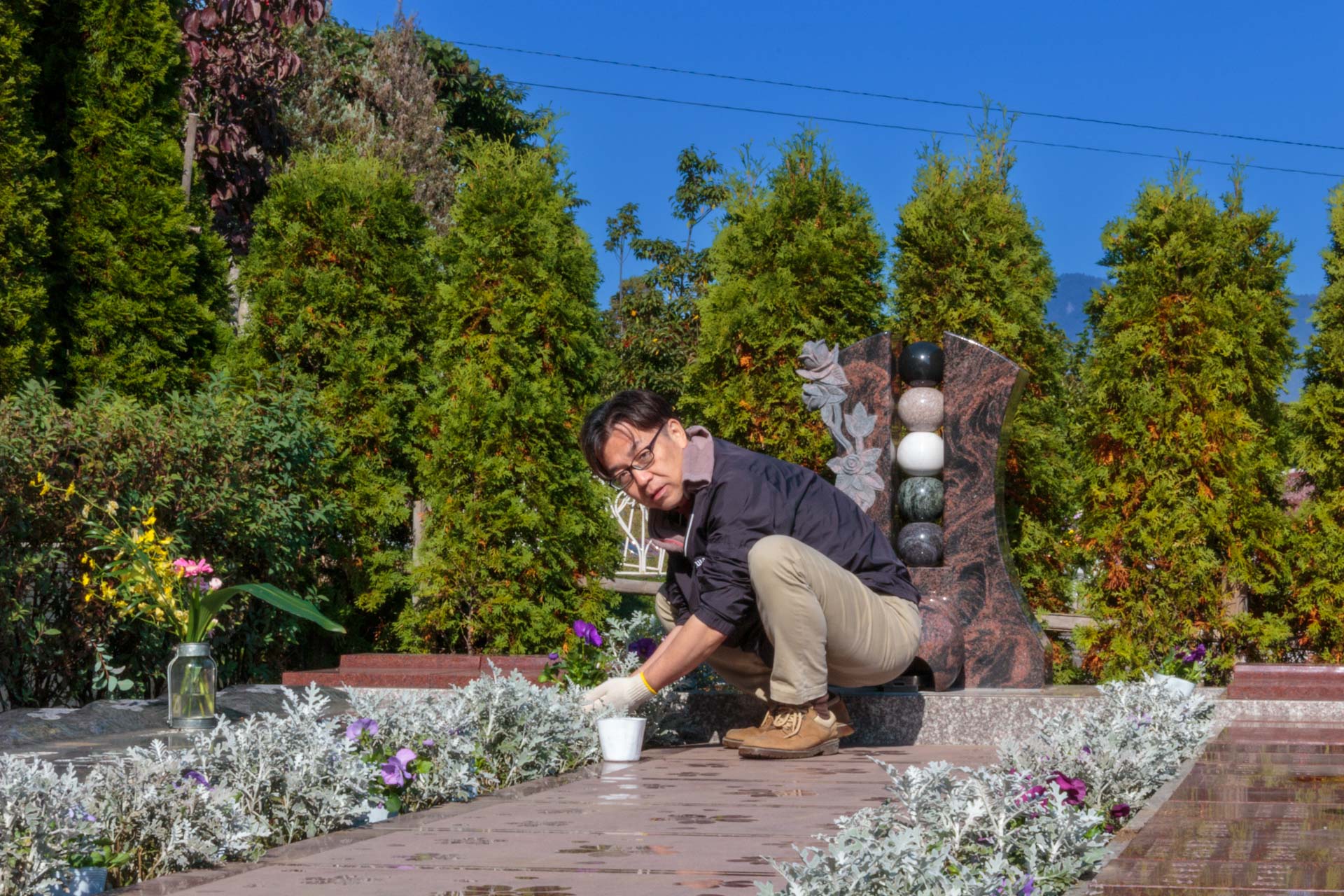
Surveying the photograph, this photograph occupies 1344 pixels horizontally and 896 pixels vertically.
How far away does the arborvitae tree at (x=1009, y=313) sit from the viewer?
8.91 m

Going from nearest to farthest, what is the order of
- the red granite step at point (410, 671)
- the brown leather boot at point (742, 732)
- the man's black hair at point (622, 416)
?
the man's black hair at point (622, 416) → the brown leather boot at point (742, 732) → the red granite step at point (410, 671)

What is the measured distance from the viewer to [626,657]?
531 centimetres

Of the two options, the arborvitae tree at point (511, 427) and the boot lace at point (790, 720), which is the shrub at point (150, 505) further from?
the boot lace at point (790, 720)

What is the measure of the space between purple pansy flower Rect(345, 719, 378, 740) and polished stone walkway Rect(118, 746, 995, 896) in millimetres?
232

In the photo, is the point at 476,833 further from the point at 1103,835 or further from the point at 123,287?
the point at 123,287

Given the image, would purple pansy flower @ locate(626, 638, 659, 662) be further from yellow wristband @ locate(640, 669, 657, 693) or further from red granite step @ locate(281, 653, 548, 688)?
red granite step @ locate(281, 653, 548, 688)

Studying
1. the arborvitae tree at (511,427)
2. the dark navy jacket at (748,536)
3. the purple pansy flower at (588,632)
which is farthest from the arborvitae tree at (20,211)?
the dark navy jacket at (748,536)

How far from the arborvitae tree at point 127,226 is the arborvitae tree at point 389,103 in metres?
13.0

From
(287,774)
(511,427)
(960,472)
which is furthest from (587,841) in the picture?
(511,427)

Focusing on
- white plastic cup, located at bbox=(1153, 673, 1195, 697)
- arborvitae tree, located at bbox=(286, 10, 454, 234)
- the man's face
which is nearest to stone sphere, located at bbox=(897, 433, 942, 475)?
white plastic cup, located at bbox=(1153, 673, 1195, 697)

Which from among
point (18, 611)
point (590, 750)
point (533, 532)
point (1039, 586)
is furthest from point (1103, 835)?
point (1039, 586)

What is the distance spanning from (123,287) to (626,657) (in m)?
4.55

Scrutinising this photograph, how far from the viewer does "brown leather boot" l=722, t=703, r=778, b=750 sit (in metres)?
4.64

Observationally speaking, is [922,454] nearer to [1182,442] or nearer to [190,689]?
[1182,442]
